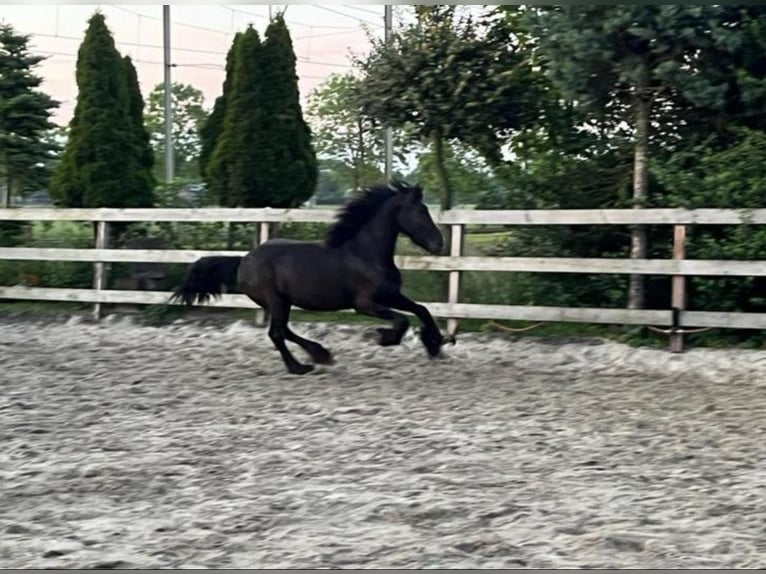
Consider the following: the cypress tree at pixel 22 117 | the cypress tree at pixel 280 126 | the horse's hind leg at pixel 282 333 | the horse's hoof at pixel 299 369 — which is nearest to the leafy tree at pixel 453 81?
the cypress tree at pixel 280 126

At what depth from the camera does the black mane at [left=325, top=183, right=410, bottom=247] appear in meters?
7.73

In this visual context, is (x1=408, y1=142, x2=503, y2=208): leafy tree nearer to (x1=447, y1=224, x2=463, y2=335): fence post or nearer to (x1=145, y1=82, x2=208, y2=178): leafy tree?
(x1=447, y1=224, x2=463, y2=335): fence post

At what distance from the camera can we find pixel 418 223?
7.64 meters

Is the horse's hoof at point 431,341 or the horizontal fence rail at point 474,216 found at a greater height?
the horizontal fence rail at point 474,216

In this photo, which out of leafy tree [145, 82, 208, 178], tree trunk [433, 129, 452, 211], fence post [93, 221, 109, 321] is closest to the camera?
fence post [93, 221, 109, 321]

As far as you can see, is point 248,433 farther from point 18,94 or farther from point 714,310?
point 18,94

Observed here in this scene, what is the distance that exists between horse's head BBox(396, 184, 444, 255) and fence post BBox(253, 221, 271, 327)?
237cm

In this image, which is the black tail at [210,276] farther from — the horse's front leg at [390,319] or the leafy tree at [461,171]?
the leafy tree at [461,171]

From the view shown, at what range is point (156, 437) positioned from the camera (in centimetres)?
523

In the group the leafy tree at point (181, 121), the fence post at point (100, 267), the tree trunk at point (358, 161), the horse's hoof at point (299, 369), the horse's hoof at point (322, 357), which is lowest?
the horse's hoof at point (299, 369)

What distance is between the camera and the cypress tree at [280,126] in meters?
11.0

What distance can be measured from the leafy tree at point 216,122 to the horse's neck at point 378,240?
14.0 feet

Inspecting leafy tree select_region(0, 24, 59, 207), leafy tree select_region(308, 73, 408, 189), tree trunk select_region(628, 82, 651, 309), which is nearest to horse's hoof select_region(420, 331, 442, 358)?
tree trunk select_region(628, 82, 651, 309)

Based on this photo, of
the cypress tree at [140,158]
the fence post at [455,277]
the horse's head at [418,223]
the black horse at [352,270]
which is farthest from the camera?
the cypress tree at [140,158]
